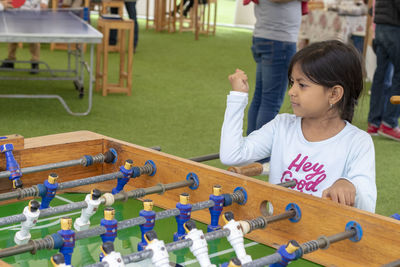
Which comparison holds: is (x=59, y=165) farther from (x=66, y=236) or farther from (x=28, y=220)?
(x=66, y=236)

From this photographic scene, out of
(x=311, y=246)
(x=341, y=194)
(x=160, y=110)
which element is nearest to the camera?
(x=311, y=246)

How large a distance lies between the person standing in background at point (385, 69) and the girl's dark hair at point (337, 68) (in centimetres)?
259

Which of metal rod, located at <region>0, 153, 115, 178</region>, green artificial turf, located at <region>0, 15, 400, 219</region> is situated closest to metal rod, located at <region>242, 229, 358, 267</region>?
metal rod, located at <region>0, 153, 115, 178</region>

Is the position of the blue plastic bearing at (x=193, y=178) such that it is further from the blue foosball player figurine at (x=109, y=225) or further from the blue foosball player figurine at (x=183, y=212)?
the blue foosball player figurine at (x=109, y=225)

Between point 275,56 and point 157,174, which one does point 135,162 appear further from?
point 275,56

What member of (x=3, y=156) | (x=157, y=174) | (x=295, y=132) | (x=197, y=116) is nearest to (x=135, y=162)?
(x=157, y=174)

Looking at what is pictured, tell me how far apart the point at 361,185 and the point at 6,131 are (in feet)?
10.4

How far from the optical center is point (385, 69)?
4.89 metres

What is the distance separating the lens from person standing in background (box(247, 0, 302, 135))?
12.1 ft

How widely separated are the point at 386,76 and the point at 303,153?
3.20 metres

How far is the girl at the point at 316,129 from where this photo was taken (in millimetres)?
1958

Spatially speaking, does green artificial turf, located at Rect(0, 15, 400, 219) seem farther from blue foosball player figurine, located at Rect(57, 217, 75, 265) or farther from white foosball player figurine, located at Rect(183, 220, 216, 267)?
blue foosball player figurine, located at Rect(57, 217, 75, 265)

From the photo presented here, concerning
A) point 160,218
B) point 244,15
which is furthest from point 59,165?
point 244,15

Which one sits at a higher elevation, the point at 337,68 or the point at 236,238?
Result: the point at 337,68
